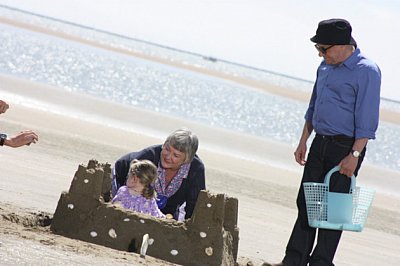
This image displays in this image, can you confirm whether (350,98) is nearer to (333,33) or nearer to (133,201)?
(333,33)

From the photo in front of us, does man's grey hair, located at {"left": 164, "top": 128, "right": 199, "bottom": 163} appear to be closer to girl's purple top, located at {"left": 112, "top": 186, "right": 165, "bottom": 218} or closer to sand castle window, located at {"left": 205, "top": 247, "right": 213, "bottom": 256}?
girl's purple top, located at {"left": 112, "top": 186, "right": 165, "bottom": 218}

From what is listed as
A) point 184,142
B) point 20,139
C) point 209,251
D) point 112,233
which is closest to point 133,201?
point 112,233

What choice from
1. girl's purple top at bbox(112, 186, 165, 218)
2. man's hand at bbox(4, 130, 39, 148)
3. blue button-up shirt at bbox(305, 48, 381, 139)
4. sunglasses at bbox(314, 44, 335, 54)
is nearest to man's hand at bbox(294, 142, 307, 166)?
blue button-up shirt at bbox(305, 48, 381, 139)

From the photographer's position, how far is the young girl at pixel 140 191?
23.3 feet

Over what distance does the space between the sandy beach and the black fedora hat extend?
191cm

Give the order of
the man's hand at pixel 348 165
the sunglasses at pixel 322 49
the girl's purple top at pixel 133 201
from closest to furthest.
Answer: the man's hand at pixel 348 165, the sunglasses at pixel 322 49, the girl's purple top at pixel 133 201

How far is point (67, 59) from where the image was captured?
138 ft

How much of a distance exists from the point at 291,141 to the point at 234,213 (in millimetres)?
18923

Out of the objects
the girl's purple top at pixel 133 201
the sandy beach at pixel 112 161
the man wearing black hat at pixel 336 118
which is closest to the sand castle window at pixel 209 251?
the sandy beach at pixel 112 161

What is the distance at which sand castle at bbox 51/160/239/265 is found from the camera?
688 cm

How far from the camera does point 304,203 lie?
280 inches

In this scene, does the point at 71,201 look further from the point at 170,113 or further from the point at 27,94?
the point at 170,113

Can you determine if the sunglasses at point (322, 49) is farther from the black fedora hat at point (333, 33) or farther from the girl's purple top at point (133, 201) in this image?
the girl's purple top at point (133, 201)

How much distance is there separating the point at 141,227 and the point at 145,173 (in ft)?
1.38
